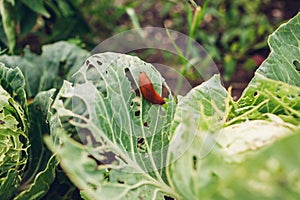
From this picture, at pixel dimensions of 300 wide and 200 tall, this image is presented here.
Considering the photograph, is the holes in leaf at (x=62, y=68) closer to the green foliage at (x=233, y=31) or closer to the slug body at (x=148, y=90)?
the slug body at (x=148, y=90)

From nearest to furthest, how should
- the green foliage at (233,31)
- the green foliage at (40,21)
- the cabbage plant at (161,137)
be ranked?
the cabbage plant at (161,137), the green foliage at (40,21), the green foliage at (233,31)

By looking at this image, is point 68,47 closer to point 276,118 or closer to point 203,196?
point 276,118

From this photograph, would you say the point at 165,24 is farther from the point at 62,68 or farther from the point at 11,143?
the point at 11,143

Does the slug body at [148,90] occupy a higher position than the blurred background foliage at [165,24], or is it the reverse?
the slug body at [148,90]

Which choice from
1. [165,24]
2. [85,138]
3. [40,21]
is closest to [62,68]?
[85,138]

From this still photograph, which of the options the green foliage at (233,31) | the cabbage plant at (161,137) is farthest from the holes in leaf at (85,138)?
the green foliage at (233,31)
